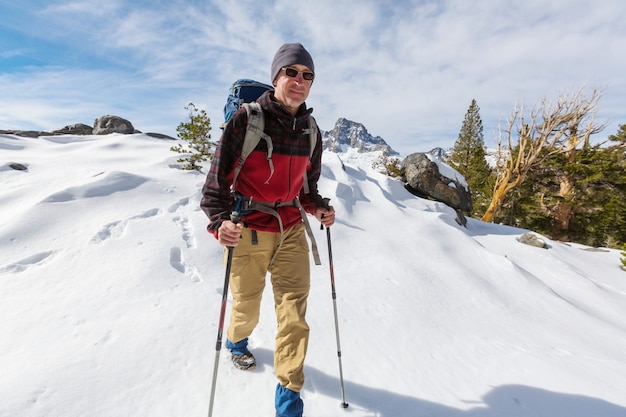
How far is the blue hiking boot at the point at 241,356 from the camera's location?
2.43 m

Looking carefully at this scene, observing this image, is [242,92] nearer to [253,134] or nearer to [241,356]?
[253,134]

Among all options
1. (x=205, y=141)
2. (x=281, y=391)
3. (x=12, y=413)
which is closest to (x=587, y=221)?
(x=205, y=141)

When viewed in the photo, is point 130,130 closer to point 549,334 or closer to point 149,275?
point 149,275

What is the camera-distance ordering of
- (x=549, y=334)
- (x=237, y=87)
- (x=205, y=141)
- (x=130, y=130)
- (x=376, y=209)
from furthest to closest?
(x=130, y=130) → (x=205, y=141) → (x=376, y=209) → (x=549, y=334) → (x=237, y=87)

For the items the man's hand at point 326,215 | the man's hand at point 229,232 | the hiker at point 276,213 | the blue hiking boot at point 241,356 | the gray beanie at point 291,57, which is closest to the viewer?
the man's hand at point 229,232

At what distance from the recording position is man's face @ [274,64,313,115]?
212cm

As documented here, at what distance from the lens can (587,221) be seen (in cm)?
Result: 1733

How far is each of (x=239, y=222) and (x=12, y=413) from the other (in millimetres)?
1770

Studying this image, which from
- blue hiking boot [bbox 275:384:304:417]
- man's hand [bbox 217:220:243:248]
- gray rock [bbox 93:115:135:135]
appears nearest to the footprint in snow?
man's hand [bbox 217:220:243:248]

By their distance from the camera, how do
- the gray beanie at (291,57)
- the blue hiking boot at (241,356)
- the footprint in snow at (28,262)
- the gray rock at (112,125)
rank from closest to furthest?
the gray beanie at (291,57) → the blue hiking boot at (241,356) → the footprint in snow at (28,262) → the gray rock at (112,125)

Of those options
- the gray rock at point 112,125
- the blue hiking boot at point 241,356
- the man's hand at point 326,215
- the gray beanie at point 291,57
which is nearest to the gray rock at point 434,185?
the man's hand at point 326,215

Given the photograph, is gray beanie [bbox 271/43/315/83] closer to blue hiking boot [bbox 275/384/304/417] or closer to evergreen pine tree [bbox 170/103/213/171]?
blue hiking boot [bbox 275/384/304/417]

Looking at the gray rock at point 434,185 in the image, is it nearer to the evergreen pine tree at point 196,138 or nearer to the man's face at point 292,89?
the evergreen pine tree at point 196,138

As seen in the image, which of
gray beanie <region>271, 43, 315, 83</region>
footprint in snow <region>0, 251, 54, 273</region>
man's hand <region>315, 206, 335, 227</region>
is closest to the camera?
gray beanie <region>271, 43, 315, 83</region>
